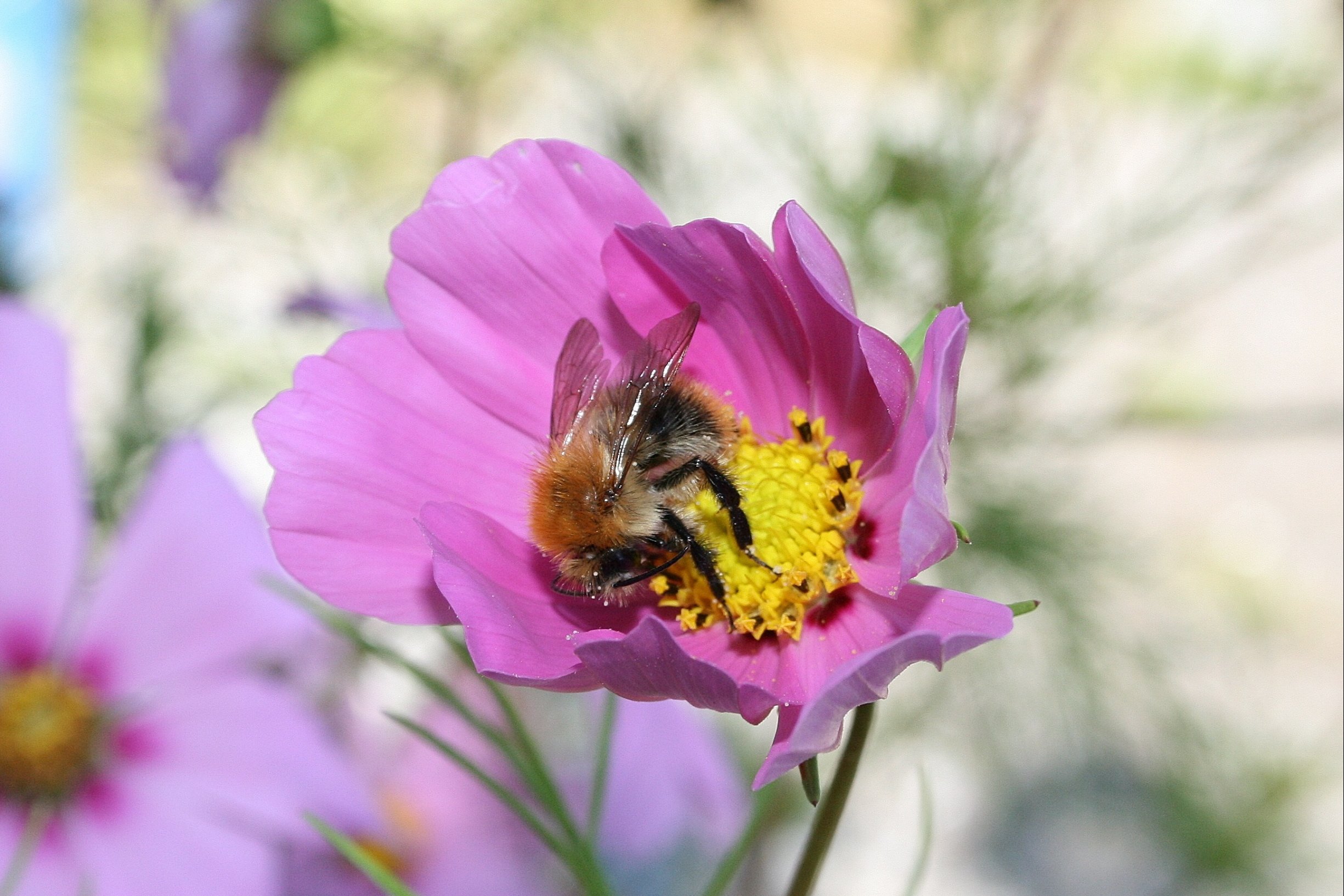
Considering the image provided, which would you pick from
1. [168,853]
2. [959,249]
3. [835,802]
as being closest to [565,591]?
[835,802]

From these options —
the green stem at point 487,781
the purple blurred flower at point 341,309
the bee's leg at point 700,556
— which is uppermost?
the purple blurred flower at point 341,309

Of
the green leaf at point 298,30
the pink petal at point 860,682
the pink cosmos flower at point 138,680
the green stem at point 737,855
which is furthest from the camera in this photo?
the green leaf at point 298,30

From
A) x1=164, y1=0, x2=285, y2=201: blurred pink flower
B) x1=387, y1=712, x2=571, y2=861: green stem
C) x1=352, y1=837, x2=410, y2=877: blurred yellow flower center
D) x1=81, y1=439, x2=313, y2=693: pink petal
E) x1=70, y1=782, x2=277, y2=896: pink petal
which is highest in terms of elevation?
x1=164, y1=0, x2=285, y2=201: blurred pink flower

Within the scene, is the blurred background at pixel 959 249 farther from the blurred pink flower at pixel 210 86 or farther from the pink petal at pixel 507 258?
the pink petal at pixel 507 258

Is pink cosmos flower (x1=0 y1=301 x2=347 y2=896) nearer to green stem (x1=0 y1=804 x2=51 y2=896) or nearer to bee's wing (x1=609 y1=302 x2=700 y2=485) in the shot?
green stem (x1=0 y1=804 x2=51 y2=896)

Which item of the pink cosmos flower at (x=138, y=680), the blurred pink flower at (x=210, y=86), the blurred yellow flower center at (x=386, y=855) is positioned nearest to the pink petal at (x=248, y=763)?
the pink cosmos flower at (x=138, y=680)

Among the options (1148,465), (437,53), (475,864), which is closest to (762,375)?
(475,864)

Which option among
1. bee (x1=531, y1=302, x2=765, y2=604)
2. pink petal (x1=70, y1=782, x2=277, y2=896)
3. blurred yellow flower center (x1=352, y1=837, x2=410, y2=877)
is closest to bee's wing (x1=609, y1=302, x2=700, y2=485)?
bee (x1=531, y1=302, x2=765, y2=604)

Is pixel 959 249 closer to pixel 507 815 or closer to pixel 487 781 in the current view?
pixel 507 815
